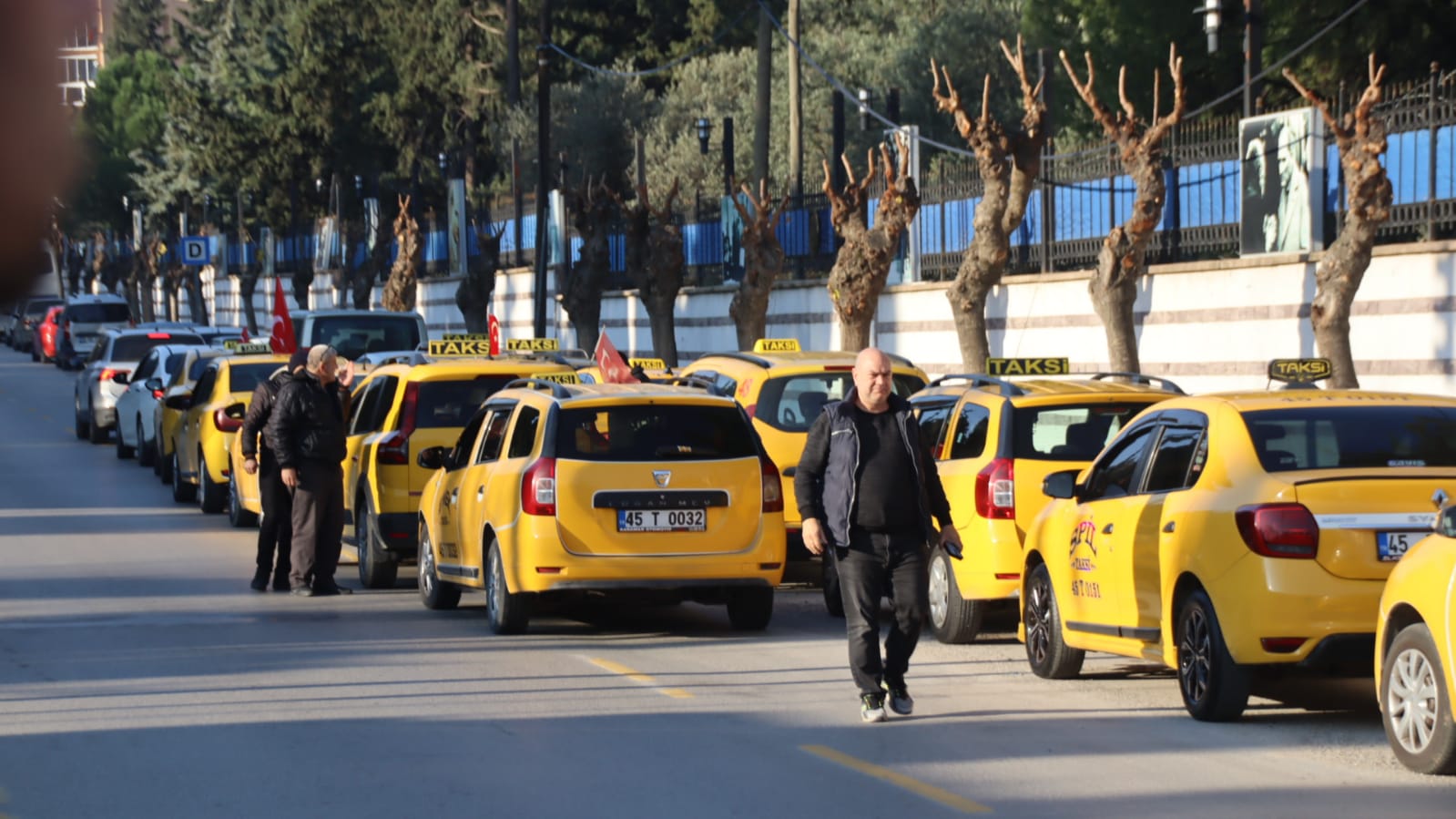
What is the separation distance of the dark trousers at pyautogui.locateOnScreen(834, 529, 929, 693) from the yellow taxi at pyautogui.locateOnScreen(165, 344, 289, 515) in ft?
41.7

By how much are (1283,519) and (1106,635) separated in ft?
5.65

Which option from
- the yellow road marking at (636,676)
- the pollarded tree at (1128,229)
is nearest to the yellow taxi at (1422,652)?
the yellow road marking at (636,676)

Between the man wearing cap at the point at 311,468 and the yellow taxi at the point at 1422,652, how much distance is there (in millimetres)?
9205

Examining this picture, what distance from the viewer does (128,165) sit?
7.78 ft

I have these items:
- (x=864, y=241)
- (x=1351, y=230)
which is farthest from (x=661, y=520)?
(x=864, y=241)

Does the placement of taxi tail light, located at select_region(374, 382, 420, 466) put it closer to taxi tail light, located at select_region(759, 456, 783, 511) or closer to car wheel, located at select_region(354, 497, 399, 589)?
car wheel, located at select_region(354, 497, 399, 589)

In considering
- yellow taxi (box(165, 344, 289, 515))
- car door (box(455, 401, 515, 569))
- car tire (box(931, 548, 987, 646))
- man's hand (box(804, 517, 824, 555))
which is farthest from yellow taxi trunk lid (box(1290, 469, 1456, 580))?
yellow taxi (box(165, 344, 289, 515))

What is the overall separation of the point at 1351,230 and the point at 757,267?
48.3ft

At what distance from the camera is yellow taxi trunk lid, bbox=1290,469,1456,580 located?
8.91m

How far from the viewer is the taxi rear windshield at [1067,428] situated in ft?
41.1

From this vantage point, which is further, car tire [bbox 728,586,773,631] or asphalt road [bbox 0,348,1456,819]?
car tire [bbox 728,586,773,631]

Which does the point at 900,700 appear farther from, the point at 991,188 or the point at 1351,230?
the point at 991,188

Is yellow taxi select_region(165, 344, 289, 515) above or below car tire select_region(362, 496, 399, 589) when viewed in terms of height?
above

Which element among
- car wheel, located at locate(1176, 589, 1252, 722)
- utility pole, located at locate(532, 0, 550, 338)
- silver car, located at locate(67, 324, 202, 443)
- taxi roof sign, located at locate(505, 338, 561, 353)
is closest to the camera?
car wheel, located at locate(1176, 589, 1252, 722)
